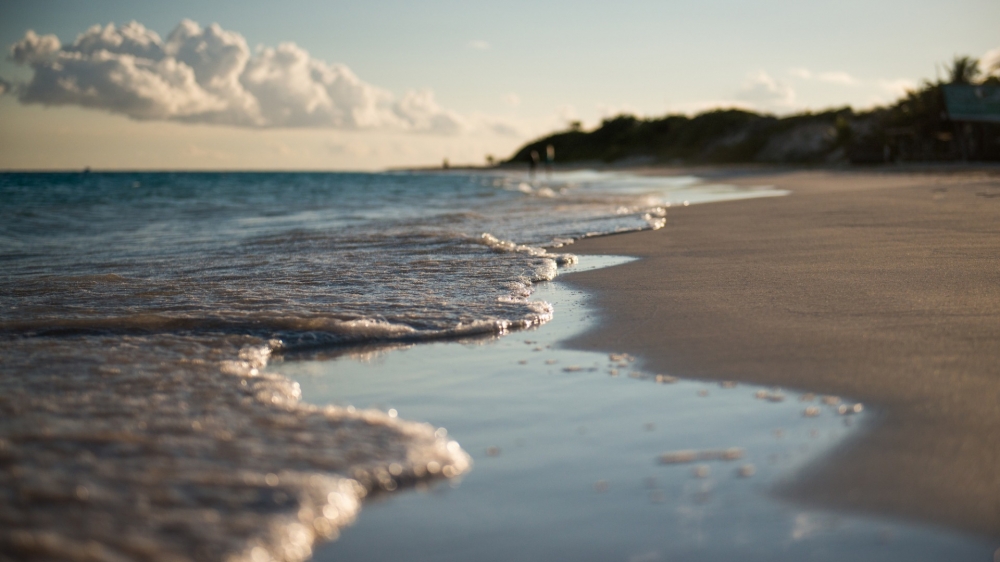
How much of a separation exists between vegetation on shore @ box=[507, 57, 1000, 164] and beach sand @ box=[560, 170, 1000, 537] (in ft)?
88.7

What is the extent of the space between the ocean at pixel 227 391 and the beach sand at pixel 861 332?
322 mm

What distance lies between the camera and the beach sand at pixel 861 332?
2.02m

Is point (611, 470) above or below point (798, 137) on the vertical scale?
below

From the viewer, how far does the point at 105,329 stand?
4227mm

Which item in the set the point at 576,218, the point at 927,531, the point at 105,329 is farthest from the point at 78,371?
the point at 576,218

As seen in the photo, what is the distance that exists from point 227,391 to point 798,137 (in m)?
61.3

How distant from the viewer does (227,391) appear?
2.99 meters

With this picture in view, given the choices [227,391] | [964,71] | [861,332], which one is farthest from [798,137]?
[227,391]

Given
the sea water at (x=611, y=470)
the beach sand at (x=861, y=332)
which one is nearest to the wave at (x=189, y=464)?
the sea water at (x=611, y=470)

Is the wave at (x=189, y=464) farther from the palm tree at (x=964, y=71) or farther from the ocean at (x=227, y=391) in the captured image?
the palm tree at (x=964, y=71)

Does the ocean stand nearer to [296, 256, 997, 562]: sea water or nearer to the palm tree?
[296, 256, 997, 562]: sea water

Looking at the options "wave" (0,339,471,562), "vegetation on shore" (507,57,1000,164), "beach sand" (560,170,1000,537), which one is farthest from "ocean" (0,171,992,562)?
"vegetation on shore" (507,57,1000,164)

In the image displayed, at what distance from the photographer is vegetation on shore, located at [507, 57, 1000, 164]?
101 feet

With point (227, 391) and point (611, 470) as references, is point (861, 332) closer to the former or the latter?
point (611, 470)
